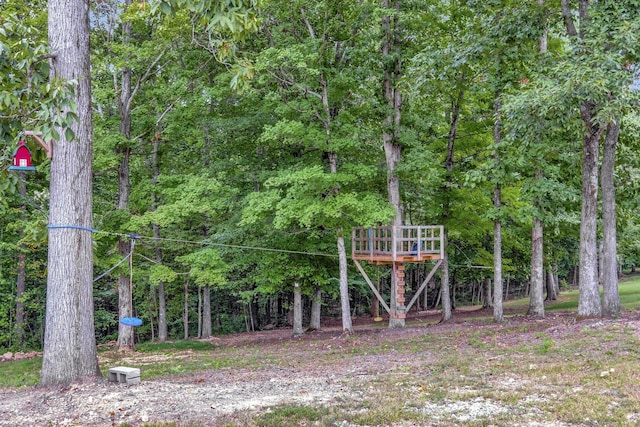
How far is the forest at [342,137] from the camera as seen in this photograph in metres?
10.0

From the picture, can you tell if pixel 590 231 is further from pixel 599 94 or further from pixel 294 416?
pixel 294 416

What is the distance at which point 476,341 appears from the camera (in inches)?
372

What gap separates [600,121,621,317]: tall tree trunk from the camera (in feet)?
32.4

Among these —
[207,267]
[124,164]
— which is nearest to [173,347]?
[207,267]

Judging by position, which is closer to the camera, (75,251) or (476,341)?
(75,251)

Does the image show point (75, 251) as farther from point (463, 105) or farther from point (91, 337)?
point (463, 105)

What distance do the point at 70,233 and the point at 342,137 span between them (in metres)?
8.47

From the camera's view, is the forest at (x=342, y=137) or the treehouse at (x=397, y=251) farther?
the treehouse at (x=397, y=251)

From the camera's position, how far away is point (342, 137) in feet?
43.9

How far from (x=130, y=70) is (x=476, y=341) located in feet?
40.1

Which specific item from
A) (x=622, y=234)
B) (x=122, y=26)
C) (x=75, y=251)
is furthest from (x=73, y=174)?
(x=622, y=234)

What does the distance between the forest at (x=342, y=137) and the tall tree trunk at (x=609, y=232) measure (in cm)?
4

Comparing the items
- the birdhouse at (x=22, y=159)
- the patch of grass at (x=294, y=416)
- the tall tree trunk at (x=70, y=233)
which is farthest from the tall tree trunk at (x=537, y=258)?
the birdhouse at (x=22, y=159)

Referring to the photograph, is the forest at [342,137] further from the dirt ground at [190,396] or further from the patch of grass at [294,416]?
the patch of grass at [294,416]
